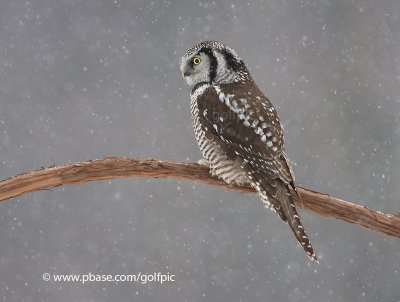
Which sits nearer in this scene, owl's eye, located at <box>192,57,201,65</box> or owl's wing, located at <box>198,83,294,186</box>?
owl's wing, located at <box>198,83,294,186</box>

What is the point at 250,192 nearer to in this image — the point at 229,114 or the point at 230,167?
the point at 230,167

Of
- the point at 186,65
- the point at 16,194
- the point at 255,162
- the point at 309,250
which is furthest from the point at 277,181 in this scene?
the point at 16,194

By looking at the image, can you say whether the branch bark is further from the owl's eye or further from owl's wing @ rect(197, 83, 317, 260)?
the owl's eye

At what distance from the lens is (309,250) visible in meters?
2.79

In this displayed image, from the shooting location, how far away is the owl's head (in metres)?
3.48

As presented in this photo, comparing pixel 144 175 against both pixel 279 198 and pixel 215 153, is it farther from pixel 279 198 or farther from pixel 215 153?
pixel 279 198

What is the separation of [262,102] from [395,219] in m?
1.10

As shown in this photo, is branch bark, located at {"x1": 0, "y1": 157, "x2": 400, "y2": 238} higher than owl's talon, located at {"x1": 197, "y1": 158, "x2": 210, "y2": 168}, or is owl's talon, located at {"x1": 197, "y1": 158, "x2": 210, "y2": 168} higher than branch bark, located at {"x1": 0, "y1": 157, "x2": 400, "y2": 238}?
owl's talon, located at {"x1": 197, "y1": 158, "x2": 210, "y2": 168}

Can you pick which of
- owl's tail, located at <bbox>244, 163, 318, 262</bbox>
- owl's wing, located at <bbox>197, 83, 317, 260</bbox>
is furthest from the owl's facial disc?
owl's tail, located at <bbox>244, 163, 318, 262</bbox>

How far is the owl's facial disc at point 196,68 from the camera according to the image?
3518mm

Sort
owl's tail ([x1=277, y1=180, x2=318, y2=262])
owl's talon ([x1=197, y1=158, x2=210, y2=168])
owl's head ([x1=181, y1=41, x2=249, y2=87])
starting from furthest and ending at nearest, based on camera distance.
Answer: owl's head ([x1=181, y1=41, x2=249, y2=87]), owl's talon ([x1=197, y1=158, x2=210, y2=168]), owl's tail ([x1=277, y1=180, x2=318, y2=262])

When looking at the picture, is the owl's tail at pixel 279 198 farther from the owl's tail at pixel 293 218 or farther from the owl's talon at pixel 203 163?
the owl's talon at pixel 203 163

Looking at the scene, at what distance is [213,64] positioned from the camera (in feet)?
11.6

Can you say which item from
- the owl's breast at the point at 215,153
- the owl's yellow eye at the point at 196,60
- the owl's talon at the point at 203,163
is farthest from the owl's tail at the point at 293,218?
the owl's yellow eye at the point at 196,60
